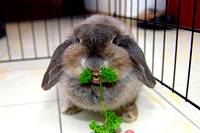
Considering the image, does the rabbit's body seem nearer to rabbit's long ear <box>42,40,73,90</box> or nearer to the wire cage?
rabbit's long ear <box>42,40,73,90</box>

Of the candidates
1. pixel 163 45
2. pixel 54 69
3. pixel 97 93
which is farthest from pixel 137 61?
pixel 163 45

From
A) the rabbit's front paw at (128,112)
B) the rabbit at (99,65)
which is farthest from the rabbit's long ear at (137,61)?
the rabbit's front paw at (128,112)

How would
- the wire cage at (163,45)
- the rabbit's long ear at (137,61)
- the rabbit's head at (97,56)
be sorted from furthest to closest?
the wire cage at (163,45), the rabbit's long ear at (137,61), the rabbit's head at (97,56)

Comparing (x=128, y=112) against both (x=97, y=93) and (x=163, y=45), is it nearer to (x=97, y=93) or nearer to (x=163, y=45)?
(x=97, y=93)

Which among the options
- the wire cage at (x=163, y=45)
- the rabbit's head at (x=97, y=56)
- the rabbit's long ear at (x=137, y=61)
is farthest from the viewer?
the wire cage at (x=163, y=45)

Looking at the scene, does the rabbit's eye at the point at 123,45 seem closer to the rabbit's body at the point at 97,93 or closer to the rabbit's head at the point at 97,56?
the rabbit's head at the point at 97,56

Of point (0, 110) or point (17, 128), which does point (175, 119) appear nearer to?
point (17, 128)

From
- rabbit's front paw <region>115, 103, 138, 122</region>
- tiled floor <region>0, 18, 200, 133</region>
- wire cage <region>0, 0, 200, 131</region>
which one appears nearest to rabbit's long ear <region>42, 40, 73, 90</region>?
tiled floor <region>0, 18, 200, 133</region>
